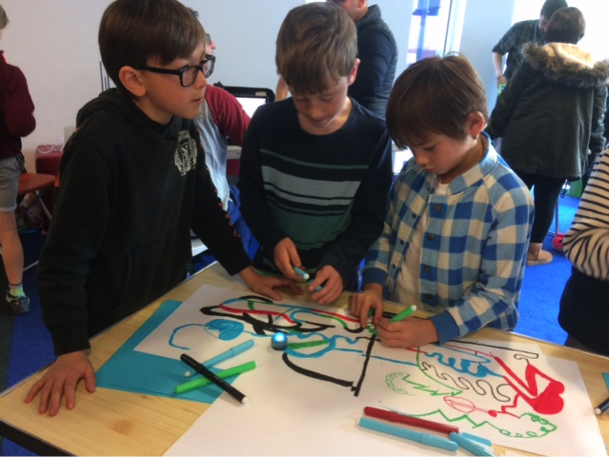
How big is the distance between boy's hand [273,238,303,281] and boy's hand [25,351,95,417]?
0.40 metres

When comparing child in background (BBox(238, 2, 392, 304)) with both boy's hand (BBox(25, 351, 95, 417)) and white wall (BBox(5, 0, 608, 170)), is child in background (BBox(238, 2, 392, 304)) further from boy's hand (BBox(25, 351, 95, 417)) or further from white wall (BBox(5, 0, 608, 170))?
white wall (BBox(5, 0, 608, 170))

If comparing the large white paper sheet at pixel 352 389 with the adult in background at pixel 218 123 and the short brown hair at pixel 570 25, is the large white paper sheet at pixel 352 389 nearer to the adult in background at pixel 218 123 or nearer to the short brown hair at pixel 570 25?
the short brown hair at pixel 570 25

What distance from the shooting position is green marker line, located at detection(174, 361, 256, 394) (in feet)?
2.19

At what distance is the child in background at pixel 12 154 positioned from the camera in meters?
1.89

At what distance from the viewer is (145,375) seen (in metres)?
0.70

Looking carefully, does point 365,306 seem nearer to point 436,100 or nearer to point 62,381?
point 436,100

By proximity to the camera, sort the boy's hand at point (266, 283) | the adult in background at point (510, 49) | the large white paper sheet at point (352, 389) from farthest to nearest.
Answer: the adult in background at point (510, 49) → the boy's hand at point (266, 283) → the large white paper sheet at point (352, 389)

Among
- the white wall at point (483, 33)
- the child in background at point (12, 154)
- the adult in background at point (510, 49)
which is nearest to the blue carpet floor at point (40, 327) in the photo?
the child in background at point (12, 154)

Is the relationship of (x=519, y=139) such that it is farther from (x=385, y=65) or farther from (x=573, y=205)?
(x=573, y=205)

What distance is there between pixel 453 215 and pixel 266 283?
0.39 m

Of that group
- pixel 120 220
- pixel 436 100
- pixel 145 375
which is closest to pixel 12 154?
pixel 120 220

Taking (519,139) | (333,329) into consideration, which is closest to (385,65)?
(519,139)

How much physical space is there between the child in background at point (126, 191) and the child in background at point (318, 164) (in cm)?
10

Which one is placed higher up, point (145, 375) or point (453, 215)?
point (453, 215)
